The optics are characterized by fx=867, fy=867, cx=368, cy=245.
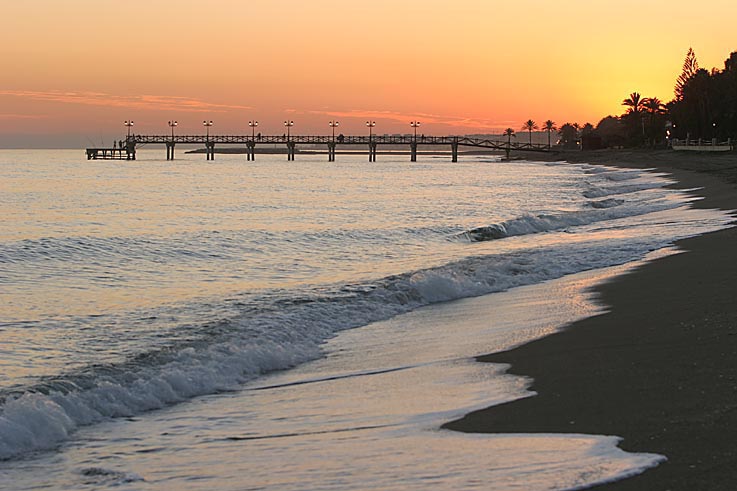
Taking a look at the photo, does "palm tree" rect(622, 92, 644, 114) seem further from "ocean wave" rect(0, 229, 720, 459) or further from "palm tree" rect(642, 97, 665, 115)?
"ocean wave" rect(0, 229, 720, 459)

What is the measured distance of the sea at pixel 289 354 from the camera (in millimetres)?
5148

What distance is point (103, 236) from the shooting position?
76.0 feet

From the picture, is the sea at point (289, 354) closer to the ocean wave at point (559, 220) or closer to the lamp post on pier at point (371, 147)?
the ocean wave at point (559, 220)

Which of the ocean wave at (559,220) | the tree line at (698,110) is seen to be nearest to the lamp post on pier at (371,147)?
the tree line at (698,110)

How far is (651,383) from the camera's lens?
6.41 m

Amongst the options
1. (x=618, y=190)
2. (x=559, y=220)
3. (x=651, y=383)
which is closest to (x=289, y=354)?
(x=651, y=383)

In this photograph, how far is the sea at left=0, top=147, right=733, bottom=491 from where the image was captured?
5.15 metres

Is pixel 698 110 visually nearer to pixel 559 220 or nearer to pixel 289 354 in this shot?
pixel 559 220

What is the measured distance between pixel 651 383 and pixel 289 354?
3871 mm

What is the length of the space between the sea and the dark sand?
0.21m

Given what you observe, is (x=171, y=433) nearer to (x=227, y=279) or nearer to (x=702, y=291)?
(x=702, y=291)

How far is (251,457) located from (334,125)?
561 feet

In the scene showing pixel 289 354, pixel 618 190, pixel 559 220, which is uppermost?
pixel 618 190

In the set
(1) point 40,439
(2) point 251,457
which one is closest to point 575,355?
(2) point 251,457
